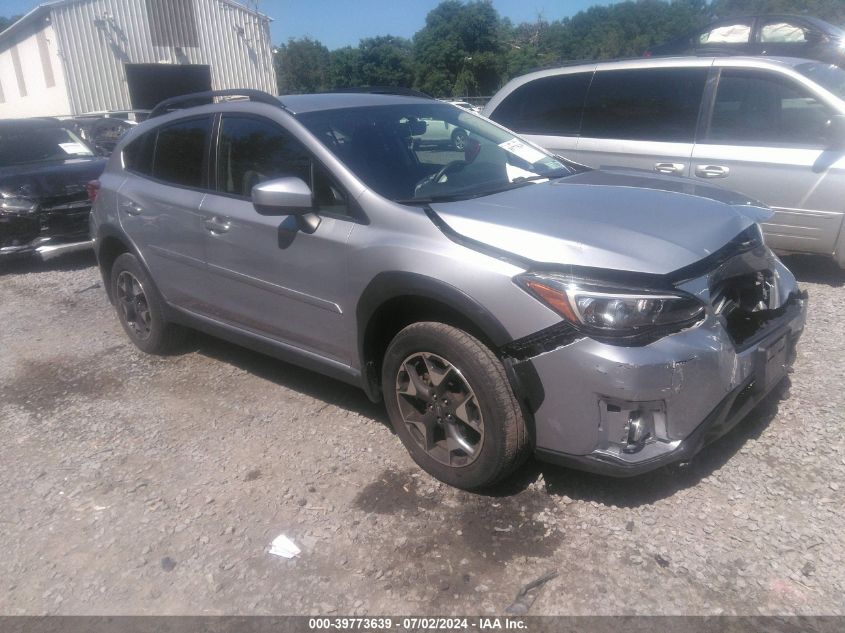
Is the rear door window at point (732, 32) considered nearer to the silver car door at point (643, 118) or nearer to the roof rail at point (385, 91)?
the silver car door at point (643, 118)

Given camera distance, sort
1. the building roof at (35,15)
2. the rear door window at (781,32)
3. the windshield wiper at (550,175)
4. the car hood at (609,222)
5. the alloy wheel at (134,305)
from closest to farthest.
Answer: the car hood at (609,222)
the windshield wiper at (550,175)
the alloy wheel at (134,305)
the rear door window at (781,32)
the building roof at (35,15)

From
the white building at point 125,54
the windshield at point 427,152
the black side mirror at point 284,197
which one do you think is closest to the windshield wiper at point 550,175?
the windshield at point 427,152

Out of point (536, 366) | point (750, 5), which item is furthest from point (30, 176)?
point (750, 5)

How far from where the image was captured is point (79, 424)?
4242mm

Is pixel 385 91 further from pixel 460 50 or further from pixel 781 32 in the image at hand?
pixel 460 50

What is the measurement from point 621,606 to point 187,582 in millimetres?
1649

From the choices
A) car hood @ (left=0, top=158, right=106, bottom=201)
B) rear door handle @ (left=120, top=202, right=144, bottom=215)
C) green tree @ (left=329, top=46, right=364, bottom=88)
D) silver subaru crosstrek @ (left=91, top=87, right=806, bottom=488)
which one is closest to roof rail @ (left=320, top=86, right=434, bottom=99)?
silver subaru crosstrek @ (left=91, top=87, right=806, bottom=488)

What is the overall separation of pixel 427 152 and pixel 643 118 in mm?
2927

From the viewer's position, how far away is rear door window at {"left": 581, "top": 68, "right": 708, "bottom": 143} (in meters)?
5.90

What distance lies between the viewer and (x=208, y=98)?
476cm

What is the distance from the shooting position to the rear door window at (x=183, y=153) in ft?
14.3

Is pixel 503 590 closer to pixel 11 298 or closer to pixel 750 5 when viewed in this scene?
pixel 11 298

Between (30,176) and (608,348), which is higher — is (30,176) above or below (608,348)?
above

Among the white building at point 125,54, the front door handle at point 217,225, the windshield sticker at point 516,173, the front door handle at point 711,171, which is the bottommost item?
the front door handle at point 711,171
